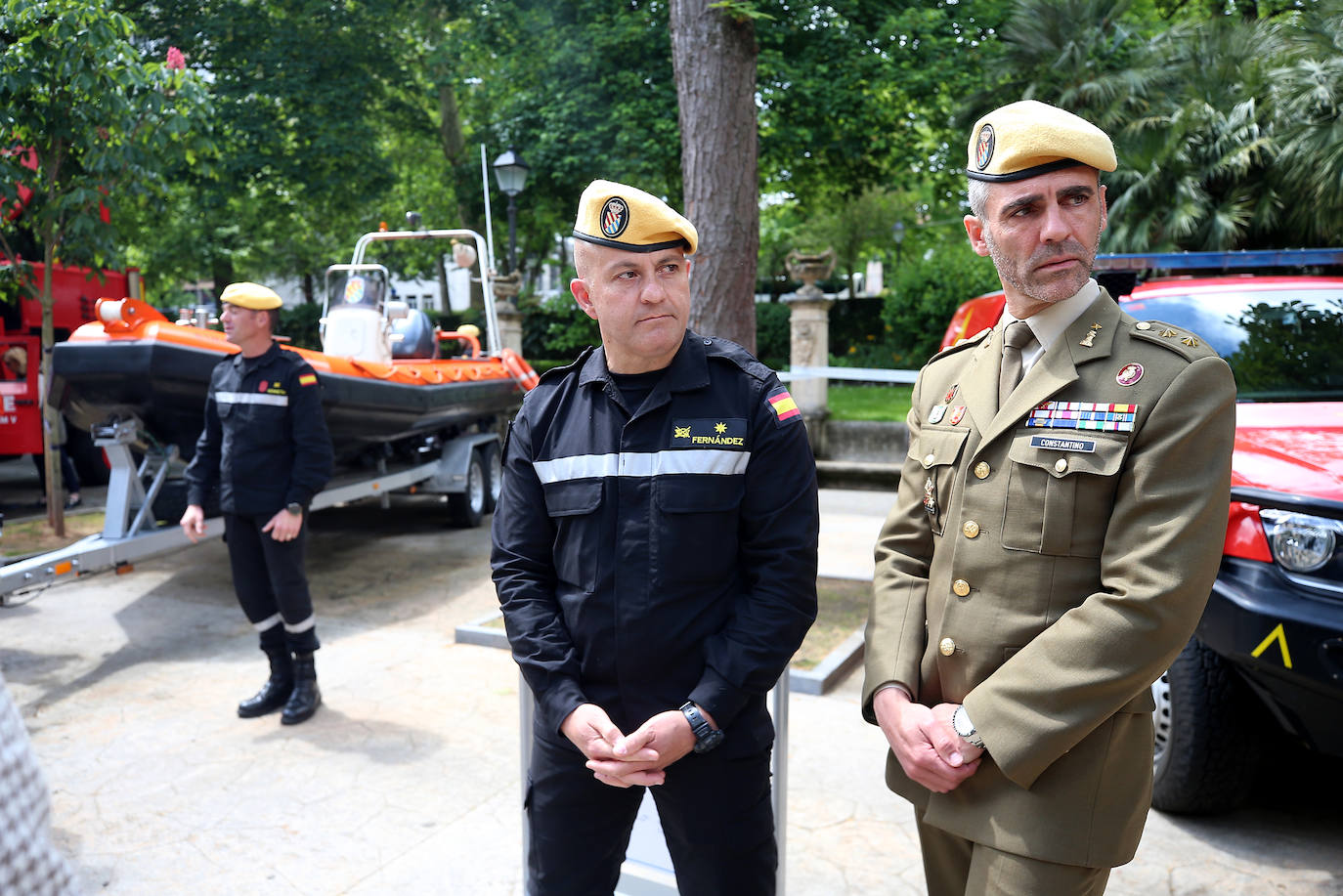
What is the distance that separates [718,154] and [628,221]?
3.71 metres

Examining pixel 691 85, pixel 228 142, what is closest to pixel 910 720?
pixel 691 85

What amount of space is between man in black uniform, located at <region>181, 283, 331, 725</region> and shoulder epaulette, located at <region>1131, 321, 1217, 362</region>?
12.3 ft

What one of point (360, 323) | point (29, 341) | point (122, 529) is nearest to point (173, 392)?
point (122, 529)

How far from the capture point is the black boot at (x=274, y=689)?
4.57 meters

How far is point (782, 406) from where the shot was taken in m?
2.16

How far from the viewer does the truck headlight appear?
273 cm

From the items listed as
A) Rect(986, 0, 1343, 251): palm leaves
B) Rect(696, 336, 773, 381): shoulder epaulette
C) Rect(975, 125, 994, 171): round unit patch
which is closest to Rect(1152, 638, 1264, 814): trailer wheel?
Rect(696, 336, 773, 381): shoulder epaulette

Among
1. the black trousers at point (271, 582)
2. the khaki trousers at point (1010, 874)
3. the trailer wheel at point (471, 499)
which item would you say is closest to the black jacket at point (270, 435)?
the black trousers at point (271, 582)

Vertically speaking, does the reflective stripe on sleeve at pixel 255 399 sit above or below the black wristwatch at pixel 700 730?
above

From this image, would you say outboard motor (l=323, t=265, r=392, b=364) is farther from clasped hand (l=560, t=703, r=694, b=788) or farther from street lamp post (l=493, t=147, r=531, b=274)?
clasped hand (l=560, t=703, r=694, b=788)

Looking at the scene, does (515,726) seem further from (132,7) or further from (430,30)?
(430,30)

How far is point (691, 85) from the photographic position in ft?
18.2

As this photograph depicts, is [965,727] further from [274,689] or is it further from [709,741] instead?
[274,689]

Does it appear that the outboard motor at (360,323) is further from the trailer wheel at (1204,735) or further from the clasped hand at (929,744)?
the clasped hand at (929,744)
